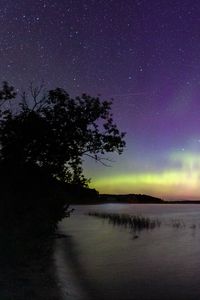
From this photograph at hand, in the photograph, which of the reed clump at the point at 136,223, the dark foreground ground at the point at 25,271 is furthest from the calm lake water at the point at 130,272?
the reed clump at the point at 136,223

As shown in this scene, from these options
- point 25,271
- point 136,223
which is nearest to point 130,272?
point 25,271

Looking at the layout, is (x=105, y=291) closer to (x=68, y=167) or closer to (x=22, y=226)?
(x=22, y=226)

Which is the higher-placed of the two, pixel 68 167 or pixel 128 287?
pixel 68 167

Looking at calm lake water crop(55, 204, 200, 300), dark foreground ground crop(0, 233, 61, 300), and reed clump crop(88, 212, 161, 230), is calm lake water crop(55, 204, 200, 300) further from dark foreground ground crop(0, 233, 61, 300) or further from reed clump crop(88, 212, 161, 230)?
reed clump crop(88, 212, 161, 230)

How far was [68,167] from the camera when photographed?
37188 millimetres

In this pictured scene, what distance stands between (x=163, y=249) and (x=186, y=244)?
7302mm

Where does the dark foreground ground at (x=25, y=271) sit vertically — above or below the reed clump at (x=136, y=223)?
below

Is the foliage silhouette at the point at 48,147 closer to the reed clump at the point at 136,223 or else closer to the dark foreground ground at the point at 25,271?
the dark foreground ground at the point at 25,271

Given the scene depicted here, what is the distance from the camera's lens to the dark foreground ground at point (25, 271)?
1674 cm

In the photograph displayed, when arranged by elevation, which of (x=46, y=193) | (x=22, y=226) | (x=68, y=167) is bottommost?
(x=22, y=226)

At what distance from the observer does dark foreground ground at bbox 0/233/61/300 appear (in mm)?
16744

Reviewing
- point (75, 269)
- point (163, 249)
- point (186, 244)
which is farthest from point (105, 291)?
point (186, 244)

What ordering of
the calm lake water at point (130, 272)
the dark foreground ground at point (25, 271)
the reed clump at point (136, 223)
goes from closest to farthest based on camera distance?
the dark foreground ground at point (25, 271), the calm lake water at point (130, 272), the reed clump at point (136, 223)

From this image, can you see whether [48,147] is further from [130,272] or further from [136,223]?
[136,223]
